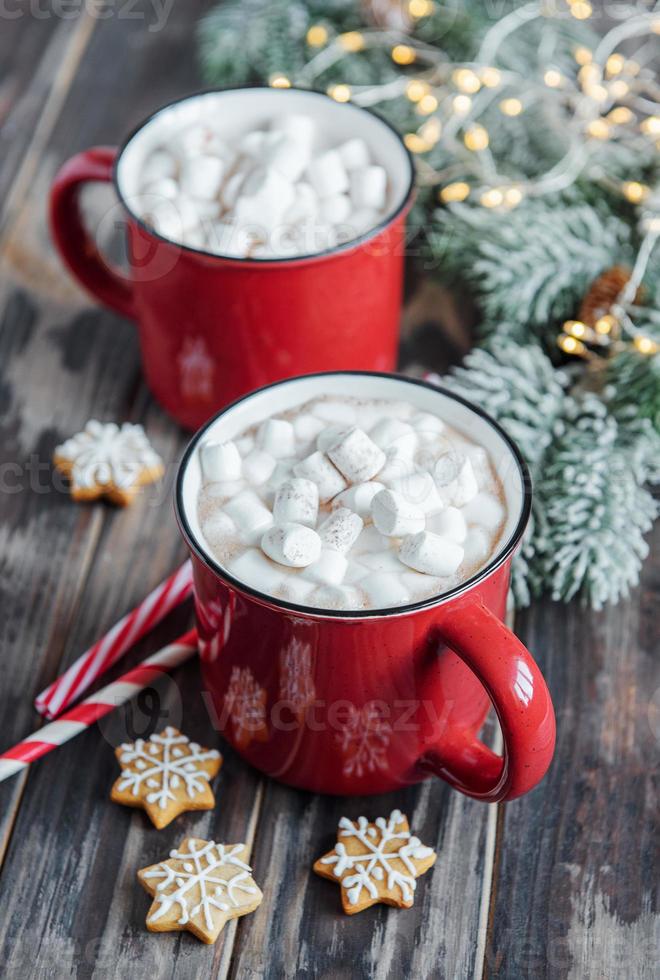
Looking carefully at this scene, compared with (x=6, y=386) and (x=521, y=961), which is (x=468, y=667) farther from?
(x=6, y=386)

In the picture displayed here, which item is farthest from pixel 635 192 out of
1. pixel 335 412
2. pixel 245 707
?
pixel 245 707

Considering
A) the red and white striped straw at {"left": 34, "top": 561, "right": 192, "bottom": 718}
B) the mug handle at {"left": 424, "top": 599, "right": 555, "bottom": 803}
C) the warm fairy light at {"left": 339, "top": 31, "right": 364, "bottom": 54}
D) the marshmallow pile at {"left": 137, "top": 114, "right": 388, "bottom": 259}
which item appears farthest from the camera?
the warm fairy light at {"left": 339, "top": 31, "right": 364, "bottom": 54}

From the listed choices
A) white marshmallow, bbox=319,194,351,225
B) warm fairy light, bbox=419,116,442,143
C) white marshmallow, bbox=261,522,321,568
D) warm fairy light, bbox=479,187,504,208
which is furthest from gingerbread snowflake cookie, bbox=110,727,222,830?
warm fairy light, bbox=419,116,442,143

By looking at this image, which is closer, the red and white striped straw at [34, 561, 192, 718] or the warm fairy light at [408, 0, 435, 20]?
the red and white striped straw at [34, 561, 192, 718]

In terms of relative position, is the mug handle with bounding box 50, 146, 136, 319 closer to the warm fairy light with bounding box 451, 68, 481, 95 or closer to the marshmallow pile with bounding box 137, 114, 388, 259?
the marshmallow pile with bounding box 137, 114, 388, 259

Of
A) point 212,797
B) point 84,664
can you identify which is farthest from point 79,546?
point 212,797

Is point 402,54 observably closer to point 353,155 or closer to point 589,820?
point 353,155

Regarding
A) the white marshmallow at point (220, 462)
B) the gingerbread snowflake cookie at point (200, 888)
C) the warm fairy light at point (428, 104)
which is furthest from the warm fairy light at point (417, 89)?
the gingerbread snowflake cookie at point (200, 888)
